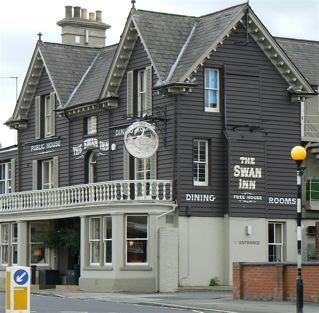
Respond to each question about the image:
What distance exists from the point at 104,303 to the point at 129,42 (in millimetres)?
14413

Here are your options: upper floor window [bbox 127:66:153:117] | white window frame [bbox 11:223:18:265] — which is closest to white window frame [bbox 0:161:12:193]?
white window frame [bbox 11:223:18:265]

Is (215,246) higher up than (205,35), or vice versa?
(205,35)

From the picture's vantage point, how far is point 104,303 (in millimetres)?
36188

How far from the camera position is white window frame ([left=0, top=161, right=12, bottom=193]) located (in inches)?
2260

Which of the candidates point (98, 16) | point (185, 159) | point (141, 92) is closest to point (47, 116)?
point (141, 92)

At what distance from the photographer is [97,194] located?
150 feet

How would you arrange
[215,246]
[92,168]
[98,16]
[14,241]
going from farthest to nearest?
[98,16] → [14,241] → [92,168] → [215,246]

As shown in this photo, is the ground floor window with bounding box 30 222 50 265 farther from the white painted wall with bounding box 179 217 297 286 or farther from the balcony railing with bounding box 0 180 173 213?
the white painted wall with bounding box 179 217 297 286

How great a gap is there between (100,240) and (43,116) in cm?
1059

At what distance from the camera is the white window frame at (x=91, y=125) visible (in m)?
49.8

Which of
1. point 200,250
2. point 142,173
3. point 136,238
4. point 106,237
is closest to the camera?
point 136,238

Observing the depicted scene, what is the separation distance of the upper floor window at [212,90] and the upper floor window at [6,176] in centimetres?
1539

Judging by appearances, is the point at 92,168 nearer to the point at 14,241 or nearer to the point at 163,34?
the point at 14,241

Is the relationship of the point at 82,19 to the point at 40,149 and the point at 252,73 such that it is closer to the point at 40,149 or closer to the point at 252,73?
Result: the point at 40,149
